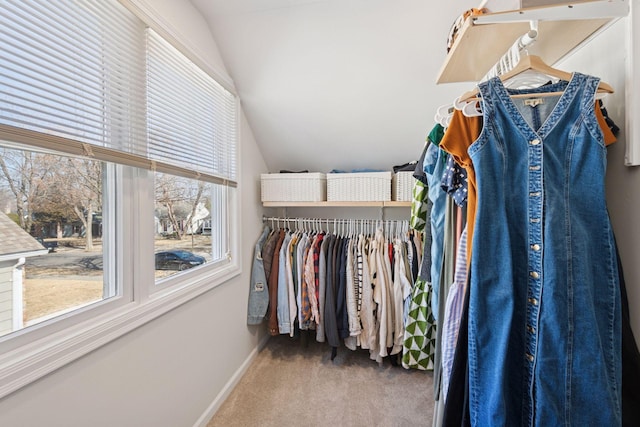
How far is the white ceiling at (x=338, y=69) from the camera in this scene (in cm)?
145

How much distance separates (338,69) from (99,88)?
1.26 metres

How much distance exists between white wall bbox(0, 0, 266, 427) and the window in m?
0.08

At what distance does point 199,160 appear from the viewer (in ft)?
4.95

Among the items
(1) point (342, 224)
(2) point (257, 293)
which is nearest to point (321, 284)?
(2) point (257, 293)

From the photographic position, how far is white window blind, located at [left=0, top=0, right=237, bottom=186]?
2.47ft

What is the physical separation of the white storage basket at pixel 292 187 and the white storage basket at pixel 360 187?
114 millimetres

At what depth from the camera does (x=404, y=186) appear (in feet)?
6.60

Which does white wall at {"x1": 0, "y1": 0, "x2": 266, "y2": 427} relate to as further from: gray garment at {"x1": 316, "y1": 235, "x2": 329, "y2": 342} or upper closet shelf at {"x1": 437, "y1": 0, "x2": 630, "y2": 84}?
upper closet shelf at {"x1": 437, "y1": 0, "x2": 630, "y2": 84}

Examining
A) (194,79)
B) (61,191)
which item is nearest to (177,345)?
(61,191)

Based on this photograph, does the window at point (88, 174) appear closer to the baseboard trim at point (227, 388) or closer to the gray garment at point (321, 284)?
the baseboard trim at point (227, 388)

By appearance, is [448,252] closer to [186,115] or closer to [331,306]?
[331,306]

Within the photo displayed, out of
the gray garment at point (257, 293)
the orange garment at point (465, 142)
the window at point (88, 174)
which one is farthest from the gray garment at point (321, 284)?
the orange garment at point (465, 142)

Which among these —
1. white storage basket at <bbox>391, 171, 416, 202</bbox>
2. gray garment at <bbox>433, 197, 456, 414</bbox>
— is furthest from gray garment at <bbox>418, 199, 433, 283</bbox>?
white storage basket at <bbox>391, 171, 416, 202</bbox>

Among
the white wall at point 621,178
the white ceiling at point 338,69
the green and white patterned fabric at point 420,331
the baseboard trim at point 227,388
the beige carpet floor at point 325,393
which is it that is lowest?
the beige carpet floor at point 325,393
